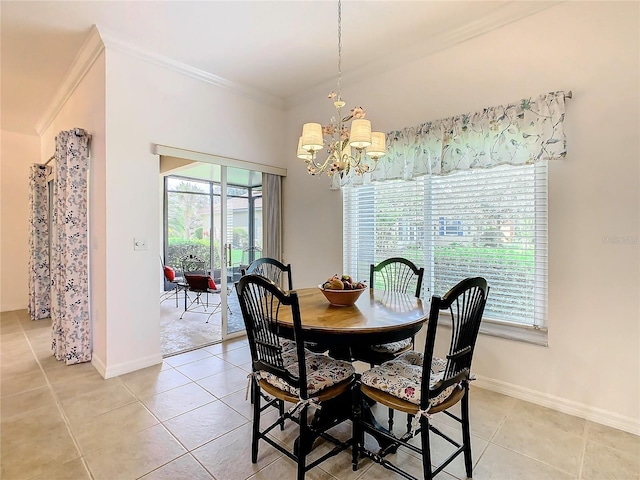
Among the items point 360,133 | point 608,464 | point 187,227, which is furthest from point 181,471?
point 187,227

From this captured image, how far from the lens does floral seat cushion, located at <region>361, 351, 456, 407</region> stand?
162 cm

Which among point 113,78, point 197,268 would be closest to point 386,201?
point 113,78

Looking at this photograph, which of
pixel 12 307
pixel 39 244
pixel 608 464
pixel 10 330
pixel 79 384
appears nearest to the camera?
pixel 608 464

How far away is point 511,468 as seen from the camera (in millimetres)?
1825

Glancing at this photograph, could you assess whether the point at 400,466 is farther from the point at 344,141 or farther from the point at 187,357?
the point at 187,357

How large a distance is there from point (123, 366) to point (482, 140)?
3.82 metres

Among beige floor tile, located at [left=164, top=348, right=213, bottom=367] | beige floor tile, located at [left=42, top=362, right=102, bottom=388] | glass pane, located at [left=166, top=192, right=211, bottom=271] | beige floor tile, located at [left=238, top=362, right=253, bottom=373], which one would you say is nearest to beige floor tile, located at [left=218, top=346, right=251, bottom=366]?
beige floor tile, located at [left=238, top=362, right=253, bottom=373]

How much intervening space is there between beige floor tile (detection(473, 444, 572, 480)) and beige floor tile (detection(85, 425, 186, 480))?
68.9 inches

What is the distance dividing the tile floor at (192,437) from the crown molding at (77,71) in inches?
120

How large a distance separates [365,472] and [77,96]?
4592 mm

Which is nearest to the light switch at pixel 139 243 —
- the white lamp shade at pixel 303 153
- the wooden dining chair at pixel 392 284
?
the white lamp shade at pixel 303 153

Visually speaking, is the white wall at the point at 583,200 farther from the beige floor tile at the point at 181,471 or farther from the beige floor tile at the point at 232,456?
the beige floor tile at the point at 181,471

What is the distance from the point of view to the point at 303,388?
1669mm

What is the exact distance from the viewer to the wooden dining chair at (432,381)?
4.99ft
